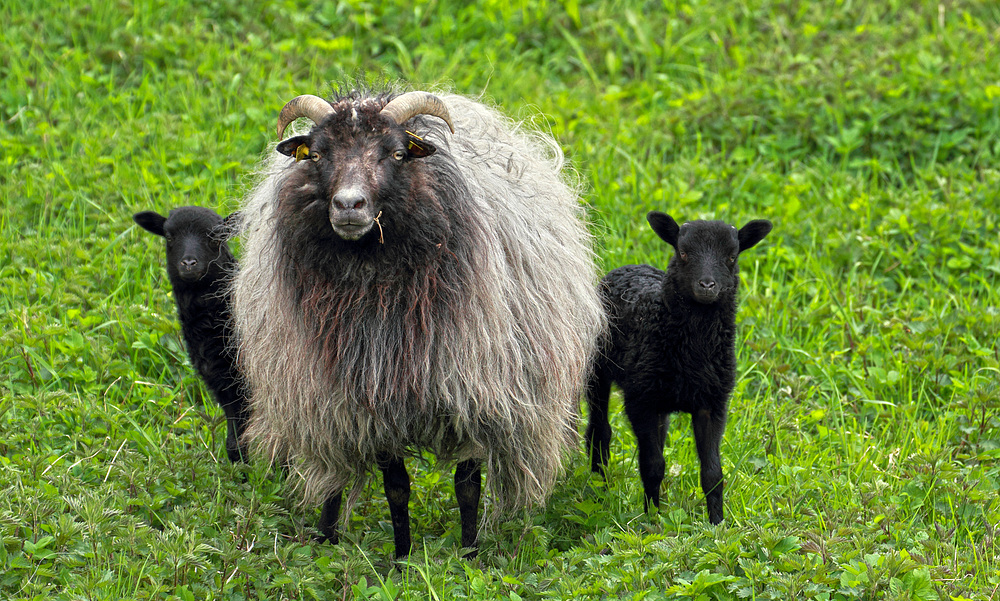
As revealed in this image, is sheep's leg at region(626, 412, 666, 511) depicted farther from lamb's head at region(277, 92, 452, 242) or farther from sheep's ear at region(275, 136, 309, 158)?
sheep's ear at region(275, 136, 309, 158)

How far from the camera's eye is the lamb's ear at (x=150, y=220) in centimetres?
521

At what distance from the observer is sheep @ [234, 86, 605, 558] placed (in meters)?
4.20

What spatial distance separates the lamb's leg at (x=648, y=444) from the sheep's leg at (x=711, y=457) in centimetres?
20

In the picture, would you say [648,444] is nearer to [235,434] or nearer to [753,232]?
[753,232]

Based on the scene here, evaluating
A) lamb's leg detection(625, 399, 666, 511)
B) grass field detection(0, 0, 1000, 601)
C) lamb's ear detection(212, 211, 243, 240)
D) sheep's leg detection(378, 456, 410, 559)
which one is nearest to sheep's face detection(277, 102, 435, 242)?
lamb's ear detection(212, 211, 243, 240)

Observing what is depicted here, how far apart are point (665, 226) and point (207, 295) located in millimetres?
2287

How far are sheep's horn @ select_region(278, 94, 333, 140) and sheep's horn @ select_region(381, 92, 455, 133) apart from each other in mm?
254

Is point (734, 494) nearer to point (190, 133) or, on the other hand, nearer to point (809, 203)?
point (809, 203)

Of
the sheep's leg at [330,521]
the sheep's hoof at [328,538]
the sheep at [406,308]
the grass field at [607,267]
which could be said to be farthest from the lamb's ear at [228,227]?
the sheep's hoof at [328,538]

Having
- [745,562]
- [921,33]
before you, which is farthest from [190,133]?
[921,33]

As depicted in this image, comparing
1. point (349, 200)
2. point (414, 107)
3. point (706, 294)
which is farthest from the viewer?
point (706, 294)

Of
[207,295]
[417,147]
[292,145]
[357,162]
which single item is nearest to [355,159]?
[357,162]

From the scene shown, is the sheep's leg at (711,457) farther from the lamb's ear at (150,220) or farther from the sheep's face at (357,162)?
the lamb's ear at (150,220)

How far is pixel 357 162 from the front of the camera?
4.10 m
